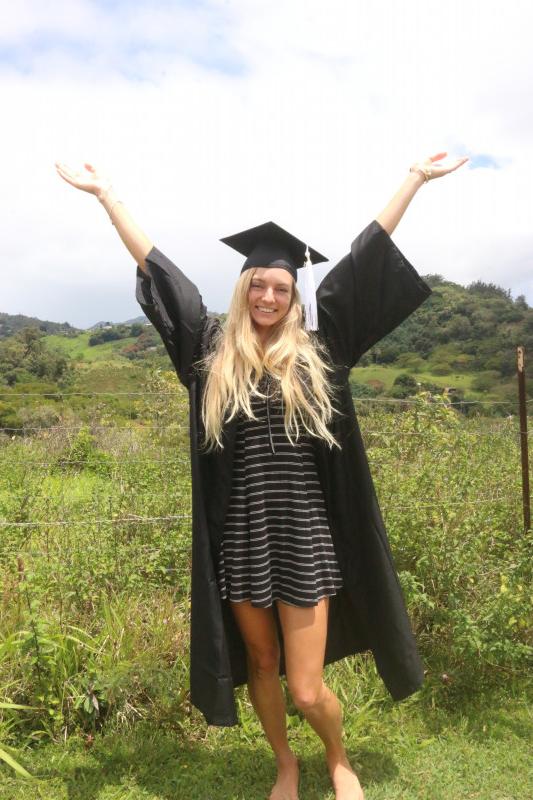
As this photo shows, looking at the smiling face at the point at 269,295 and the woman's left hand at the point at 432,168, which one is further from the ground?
the woman's left hand at the point at 432,168

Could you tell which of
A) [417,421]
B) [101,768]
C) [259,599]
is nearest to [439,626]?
[417,421]

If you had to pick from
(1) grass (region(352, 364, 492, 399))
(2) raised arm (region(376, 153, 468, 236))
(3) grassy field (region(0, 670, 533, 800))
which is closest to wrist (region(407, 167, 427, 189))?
(2) raised arm (region(376, 153, 468, 236))

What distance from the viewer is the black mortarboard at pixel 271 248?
243 centimetres

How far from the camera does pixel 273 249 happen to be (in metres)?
2.45

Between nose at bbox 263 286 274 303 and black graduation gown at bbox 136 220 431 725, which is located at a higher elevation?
nose at bbox 263 286 274 303

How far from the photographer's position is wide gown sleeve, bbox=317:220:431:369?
7.73 ft

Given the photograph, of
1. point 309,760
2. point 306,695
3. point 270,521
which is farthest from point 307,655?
point 309,760

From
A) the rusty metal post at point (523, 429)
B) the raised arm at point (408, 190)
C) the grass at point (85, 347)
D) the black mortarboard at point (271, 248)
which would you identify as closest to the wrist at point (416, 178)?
the raised arm at point (408, 190)

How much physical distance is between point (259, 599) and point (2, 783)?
1377 mm

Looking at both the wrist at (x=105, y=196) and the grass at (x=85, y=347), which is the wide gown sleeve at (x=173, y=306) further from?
the grass at (x=85, y=347)

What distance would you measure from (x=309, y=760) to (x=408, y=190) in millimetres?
2368

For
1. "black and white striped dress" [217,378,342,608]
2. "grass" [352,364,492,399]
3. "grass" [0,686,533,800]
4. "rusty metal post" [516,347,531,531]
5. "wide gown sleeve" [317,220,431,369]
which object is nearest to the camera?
"black and white striped dress" [217,378,342,608]

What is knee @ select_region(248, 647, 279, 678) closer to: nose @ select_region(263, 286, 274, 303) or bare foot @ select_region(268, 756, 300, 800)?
bare foot @ select_region(268, 756, 300, 800)

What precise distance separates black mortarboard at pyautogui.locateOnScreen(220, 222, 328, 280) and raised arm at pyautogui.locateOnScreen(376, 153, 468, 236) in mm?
285
